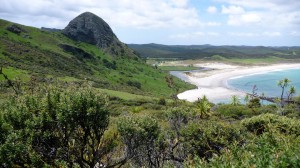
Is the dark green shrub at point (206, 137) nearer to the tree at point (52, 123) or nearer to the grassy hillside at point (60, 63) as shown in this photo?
the tree at point (52, 123)

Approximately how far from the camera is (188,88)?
173 m

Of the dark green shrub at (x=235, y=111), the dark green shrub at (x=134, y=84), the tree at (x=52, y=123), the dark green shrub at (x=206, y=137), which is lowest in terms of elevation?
the dark green shrub at (x=134, y=84)

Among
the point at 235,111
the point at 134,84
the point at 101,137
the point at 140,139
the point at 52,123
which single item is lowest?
the point at 134,84

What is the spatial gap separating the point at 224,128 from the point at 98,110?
49.1 feet

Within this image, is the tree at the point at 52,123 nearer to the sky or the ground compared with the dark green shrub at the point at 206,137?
nearer to the sky

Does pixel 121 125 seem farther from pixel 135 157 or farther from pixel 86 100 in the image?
pixel 86 100

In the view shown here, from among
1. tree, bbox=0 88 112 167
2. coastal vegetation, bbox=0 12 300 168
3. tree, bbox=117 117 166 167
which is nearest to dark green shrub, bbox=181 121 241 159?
coastal vegetation, bbox=0 12 300 168

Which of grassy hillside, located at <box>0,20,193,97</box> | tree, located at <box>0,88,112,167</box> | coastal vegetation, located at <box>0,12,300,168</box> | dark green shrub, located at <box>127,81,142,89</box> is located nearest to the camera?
coastal vegetation, located at <box>0,12,300,168</box>

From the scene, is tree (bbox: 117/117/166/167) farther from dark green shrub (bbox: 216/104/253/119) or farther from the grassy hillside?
the grassy hillside

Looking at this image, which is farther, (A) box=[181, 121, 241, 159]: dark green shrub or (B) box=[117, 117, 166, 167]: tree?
(A) box=[181, 121, 241, 159]: dark green shrub

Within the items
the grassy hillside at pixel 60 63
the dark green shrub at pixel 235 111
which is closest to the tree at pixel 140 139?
the dark green shrub at pixel 235 111

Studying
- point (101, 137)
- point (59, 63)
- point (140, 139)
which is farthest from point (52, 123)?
point (59, 63)

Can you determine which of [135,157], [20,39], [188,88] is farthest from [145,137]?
[20,39]

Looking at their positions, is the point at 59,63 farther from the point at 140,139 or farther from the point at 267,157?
the point at 267,157
